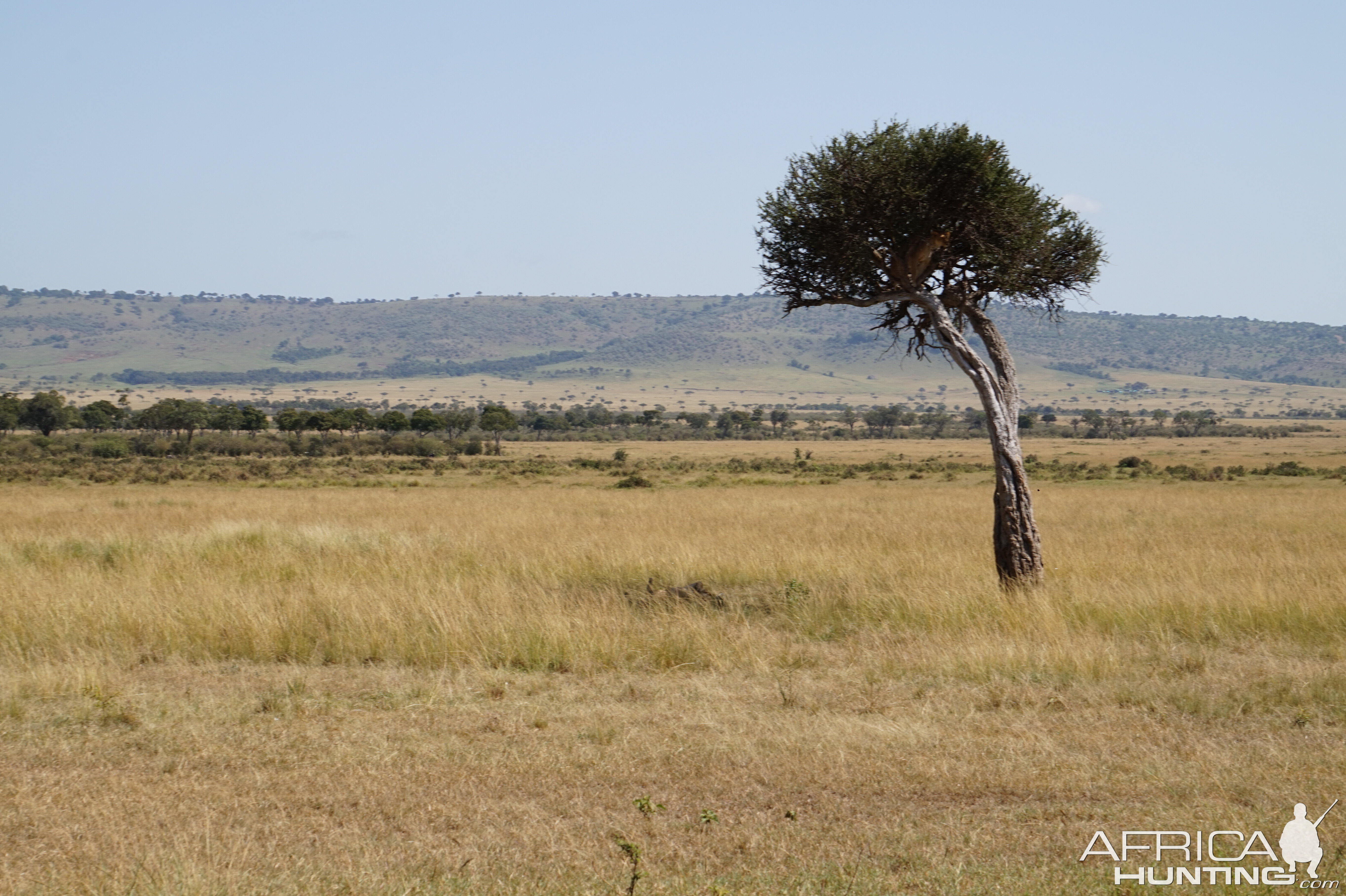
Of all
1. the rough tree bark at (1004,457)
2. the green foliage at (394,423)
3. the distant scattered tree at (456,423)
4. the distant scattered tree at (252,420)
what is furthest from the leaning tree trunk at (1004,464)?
the distant scattered tree at (456,423)

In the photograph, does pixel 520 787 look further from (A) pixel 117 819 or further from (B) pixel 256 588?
(B) pixel 256 588

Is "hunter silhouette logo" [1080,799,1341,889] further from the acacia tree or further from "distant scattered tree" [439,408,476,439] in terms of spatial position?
"distant scattered tree" [439,408,476,439]

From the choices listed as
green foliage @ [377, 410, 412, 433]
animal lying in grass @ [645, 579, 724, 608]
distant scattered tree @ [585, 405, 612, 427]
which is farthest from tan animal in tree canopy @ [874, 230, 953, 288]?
distant scattered tree @ [585, 405, 612, 427]

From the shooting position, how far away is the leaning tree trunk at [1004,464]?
39.6 feet

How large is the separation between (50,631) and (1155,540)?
16783 mm

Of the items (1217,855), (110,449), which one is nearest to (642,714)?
(1217,855)

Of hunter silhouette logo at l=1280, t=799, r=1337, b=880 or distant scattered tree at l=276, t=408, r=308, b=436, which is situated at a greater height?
hunter silhouette logo at l=1280, t=799, r=1337, b=880

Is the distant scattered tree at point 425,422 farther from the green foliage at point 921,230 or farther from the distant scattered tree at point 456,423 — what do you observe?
the green foliage at point 921,230

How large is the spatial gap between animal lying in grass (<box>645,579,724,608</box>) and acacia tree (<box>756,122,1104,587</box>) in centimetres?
330

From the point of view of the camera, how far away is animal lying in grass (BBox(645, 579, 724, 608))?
11570 mm

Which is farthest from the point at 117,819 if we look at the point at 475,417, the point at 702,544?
the point at 475,417

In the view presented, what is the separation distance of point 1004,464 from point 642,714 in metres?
6.60

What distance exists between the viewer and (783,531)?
20797mm

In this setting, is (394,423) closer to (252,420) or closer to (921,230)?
(252,420)
